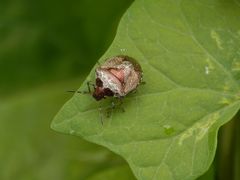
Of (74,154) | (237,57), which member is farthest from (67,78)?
(237,57)

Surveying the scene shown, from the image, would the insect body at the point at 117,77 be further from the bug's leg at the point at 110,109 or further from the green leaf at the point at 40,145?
the green leaf at the point at 40,145

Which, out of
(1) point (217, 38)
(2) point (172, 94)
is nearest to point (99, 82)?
(2) point (172, 94)

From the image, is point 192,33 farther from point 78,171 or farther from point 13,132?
point 13,132

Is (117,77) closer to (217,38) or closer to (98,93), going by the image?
(98,93)

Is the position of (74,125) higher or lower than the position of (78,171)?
higher

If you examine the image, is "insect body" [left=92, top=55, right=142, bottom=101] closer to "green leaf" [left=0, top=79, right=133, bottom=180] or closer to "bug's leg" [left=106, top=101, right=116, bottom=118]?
"bug's leg" [left=106, top=101, right=116, bottom=118]

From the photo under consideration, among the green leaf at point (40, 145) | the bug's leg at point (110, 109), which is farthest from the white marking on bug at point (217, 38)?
the green leaf at point (40, 145)

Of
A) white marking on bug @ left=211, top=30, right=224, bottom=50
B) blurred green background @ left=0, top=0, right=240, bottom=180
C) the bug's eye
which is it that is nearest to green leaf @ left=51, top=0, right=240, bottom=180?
white marking on bug @ left=211, top=30, right=224, bottom=50
